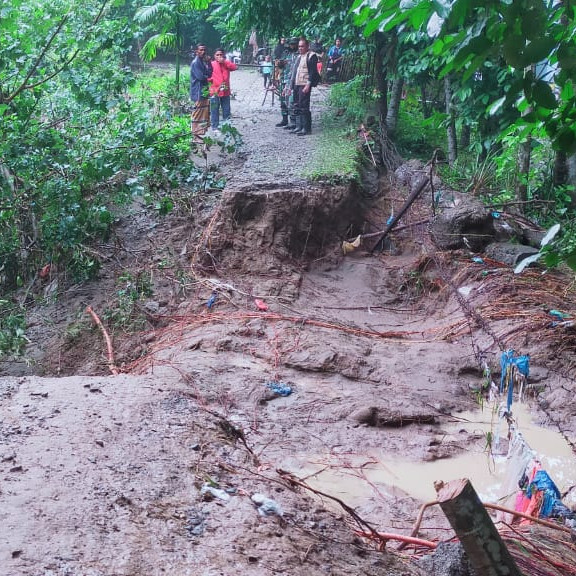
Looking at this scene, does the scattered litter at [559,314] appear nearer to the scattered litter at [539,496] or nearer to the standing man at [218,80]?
the scattered litter at [539,496]

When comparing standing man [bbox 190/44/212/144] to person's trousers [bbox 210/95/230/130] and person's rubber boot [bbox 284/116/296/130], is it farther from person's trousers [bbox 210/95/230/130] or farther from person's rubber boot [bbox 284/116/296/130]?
person's rubber boot [bbox 284/116/296/130]

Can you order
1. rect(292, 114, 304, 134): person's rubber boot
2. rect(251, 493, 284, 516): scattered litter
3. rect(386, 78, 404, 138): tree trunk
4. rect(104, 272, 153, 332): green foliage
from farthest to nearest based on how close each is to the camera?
rect(386, 78, 404, 138): tree trunk → rect(292, 114, 304, 134): person's rubber boot → rect(104, 272, 153, 332): green foliage → rect(251, 493, 284, 516): scattered litter

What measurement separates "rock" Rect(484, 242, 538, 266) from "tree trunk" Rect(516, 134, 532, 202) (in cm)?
178

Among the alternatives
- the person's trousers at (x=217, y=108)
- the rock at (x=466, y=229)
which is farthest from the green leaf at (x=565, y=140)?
the person's trousers at (x=217, y=108)

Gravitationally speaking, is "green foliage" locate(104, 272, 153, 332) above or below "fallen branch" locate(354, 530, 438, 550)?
below

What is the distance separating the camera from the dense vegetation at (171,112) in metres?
2.17

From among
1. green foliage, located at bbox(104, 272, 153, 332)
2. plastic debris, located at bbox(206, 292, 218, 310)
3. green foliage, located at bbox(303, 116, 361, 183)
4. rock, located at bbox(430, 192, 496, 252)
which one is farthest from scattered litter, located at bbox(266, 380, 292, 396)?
green foliage, located at bbox(303, 116, 361, 183)

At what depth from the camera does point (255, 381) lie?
5582mm

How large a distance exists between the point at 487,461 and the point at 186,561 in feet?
10.0

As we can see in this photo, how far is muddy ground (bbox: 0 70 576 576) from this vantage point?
265 cm

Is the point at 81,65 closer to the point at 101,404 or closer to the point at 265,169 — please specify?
the point at 265,169

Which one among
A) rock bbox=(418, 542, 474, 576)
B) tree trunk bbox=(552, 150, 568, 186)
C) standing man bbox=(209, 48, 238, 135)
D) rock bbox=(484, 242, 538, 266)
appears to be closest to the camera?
rock bbox=(418, 542, 474, 576)

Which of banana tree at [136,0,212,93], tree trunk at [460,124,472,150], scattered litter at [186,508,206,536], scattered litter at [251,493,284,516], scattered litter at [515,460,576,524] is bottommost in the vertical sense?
scattered litter at [515,460,576,524]

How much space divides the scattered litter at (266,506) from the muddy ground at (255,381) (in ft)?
0.06
